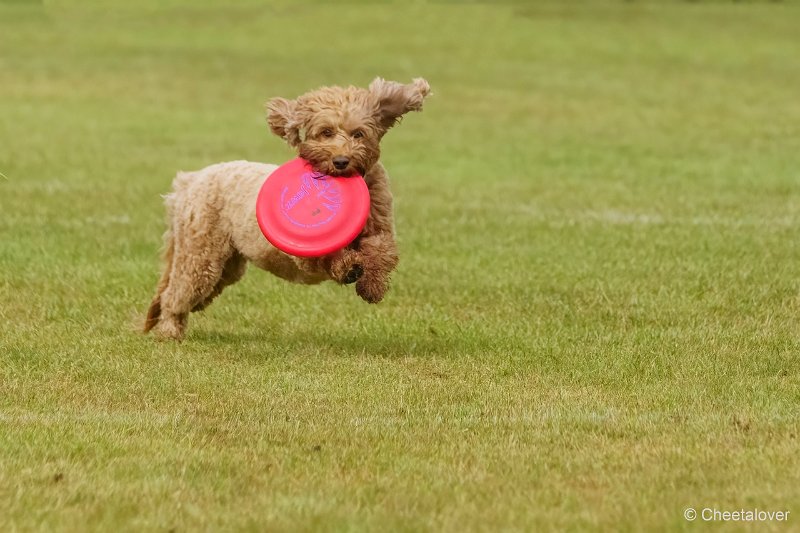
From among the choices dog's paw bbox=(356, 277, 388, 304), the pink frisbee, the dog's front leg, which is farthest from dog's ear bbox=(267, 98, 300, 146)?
dog's paw bbox=(356, 277, 388, 304)

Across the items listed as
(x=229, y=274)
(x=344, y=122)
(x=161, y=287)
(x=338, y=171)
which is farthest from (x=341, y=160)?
(x=161, y=287)

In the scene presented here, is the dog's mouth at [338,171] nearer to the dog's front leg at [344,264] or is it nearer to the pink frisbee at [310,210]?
the pink frisbee at [310,210]

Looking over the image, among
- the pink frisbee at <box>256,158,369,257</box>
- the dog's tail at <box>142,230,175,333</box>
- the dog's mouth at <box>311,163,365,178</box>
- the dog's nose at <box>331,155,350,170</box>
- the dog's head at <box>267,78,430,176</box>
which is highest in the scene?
the dog's head at <box>267,78,430,176</box>

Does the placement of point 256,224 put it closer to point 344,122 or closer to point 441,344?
point 344,122

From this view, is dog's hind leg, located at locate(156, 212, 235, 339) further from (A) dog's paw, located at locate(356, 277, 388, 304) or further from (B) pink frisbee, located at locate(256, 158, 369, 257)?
(A) dog's paw, located at locate(356, 277, 388, 304)

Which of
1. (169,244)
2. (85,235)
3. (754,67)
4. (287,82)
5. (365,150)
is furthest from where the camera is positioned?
(754,67)

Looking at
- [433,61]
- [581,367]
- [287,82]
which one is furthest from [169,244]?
[433,61]

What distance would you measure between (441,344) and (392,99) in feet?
5.67

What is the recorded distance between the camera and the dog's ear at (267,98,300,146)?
884 centimetres

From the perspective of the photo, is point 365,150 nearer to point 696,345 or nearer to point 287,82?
point 696,345

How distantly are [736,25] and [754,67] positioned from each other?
35.4 feet

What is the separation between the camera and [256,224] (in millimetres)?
9219

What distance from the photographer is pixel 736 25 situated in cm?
4712

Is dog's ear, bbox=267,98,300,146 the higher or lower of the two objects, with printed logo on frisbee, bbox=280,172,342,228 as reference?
higher
